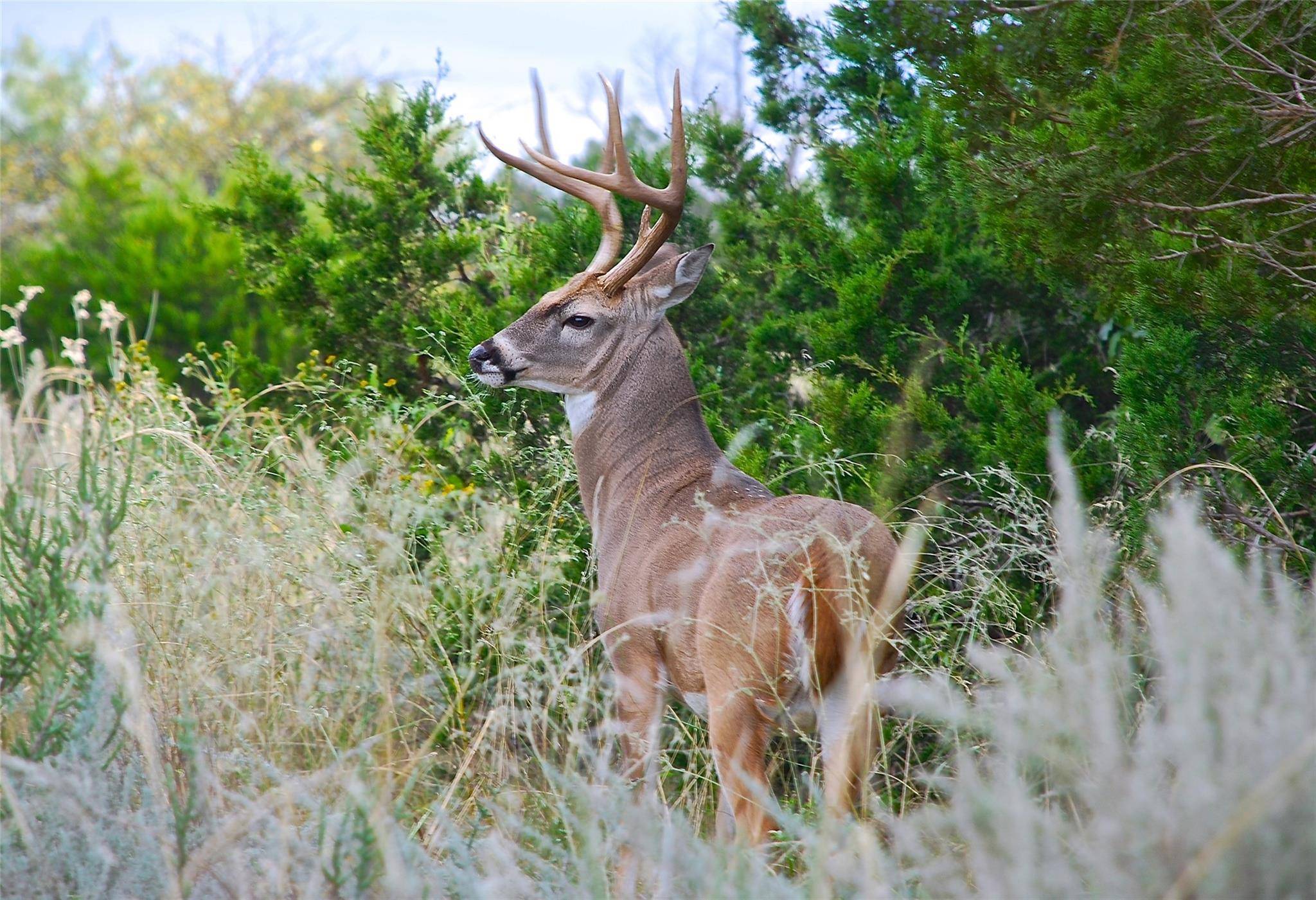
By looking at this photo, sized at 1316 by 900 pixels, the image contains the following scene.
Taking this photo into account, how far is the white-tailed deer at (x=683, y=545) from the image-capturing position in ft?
Answer: 11.3

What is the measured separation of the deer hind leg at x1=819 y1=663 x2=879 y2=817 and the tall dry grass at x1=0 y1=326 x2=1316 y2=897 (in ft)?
0.32

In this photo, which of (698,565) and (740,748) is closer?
(740,748)

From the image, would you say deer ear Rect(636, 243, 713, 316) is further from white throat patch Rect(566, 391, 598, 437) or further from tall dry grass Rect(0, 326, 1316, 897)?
tall dry grass Rect(0, 326, 1316, 897)

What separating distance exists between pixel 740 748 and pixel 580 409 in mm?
1694

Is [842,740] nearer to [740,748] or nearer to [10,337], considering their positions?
[740,748]

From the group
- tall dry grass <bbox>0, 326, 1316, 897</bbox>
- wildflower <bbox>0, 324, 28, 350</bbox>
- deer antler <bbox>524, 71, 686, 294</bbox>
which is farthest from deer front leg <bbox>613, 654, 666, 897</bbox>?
wildflower <bbox>0, 324, 28, 350</bbox>

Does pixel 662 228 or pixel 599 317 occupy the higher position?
pixel 662 228

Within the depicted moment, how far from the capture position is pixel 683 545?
13.0ft

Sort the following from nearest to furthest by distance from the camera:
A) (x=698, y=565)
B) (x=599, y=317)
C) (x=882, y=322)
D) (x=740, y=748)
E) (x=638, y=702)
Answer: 1. (x=740, y=748)
2. (x=698, y=565)
3. (x=638, y=702)
4. (x=599, y=317)
5. (x=882, y=322)

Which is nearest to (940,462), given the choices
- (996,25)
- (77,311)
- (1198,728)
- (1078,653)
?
(996,25)

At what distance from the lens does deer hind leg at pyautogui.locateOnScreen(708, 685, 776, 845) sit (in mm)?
3463

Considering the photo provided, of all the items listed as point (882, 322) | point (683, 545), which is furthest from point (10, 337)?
point (882, 322)

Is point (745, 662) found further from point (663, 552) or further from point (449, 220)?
point (449, 220)

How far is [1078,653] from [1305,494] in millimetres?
2402
